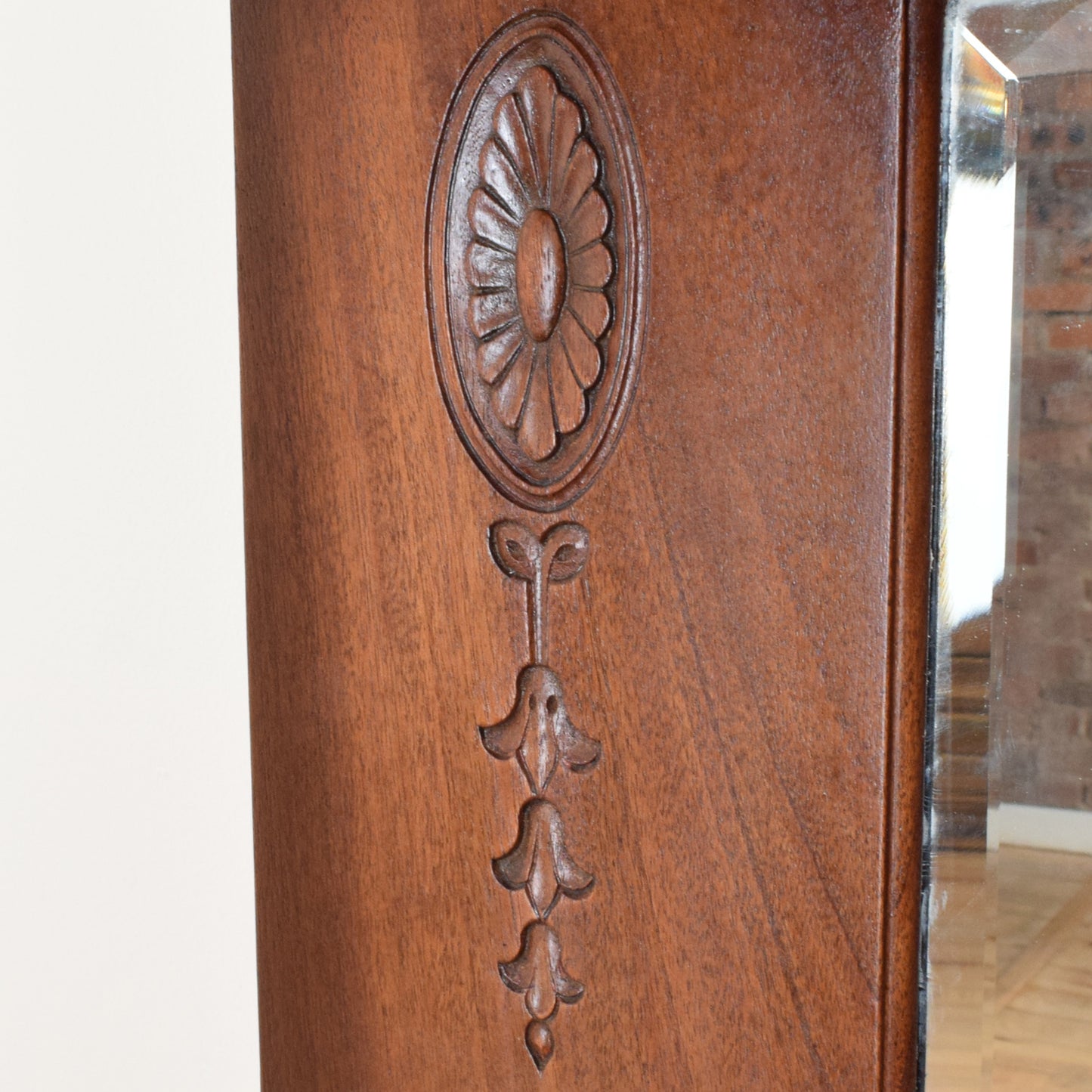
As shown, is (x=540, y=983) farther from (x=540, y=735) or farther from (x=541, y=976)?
(x=540, y=735)

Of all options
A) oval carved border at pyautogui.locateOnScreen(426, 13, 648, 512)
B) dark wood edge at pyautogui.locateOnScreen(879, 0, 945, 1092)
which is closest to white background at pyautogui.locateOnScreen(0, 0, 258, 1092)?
oval carved border at pyautogui.locateOnScreen(426, 13, 648, 512)

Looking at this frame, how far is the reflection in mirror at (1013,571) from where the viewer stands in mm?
433

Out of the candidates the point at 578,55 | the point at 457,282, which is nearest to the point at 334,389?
the point at 457,282

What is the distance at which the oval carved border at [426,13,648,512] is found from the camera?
20.6 inches

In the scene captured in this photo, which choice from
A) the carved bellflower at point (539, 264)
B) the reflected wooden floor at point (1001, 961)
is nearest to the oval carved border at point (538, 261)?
the carved bellflower at point (539, 264)

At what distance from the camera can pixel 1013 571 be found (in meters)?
0.45

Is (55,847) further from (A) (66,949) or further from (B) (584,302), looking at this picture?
(B) (584,302)

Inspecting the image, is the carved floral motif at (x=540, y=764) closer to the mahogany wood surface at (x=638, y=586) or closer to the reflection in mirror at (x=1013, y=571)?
the mahogany wood surface at (x=638, y=586)

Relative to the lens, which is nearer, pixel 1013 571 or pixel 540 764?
pixel 1013 571

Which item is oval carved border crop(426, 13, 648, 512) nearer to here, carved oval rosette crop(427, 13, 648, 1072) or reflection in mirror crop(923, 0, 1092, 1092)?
carved oval rosette crop(427, 13, 648, 1072)

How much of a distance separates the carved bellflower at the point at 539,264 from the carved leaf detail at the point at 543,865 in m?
0.16

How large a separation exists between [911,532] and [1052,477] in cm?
5

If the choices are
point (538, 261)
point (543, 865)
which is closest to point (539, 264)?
point (538, 261)

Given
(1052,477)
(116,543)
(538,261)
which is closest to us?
(1052,477)
